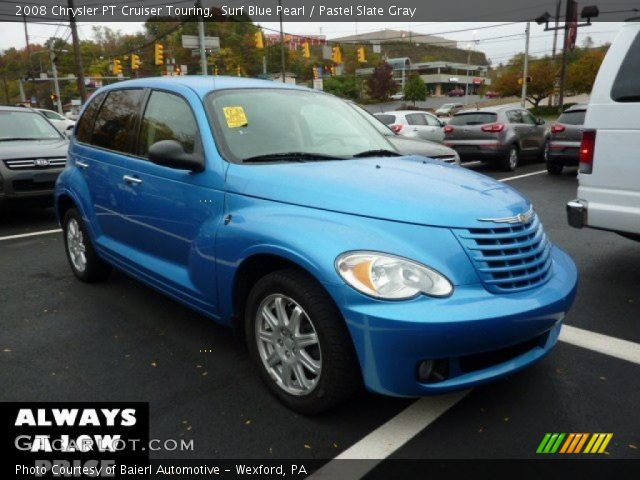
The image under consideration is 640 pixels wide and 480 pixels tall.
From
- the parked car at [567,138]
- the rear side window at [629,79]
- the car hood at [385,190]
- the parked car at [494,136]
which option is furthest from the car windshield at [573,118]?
the car hood at [385,190]

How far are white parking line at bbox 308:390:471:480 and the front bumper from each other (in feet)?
1.01

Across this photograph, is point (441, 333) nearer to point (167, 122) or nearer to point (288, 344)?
point (288, 344)

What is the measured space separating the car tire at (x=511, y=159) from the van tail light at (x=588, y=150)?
932 centimetres

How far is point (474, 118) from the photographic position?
14359 millimetres

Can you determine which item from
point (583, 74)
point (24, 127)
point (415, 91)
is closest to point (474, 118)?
point (24, 127)

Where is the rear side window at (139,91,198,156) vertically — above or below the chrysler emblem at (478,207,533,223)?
above

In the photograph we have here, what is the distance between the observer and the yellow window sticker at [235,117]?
3471mm

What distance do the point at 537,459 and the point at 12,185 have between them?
7580 mm

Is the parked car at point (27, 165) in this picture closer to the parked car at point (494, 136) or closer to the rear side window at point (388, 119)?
the rear side window at point (388, 119)

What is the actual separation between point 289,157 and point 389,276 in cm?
125

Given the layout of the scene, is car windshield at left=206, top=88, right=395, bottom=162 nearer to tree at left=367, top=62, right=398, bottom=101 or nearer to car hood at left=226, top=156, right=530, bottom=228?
car hood at left=226, top=156, right=530, bottom=228

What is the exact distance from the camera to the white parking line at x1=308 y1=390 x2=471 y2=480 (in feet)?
8.11

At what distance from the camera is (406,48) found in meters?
155

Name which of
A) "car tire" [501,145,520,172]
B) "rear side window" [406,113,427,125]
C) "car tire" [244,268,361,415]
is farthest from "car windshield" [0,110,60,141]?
"car tire" [501,145,520,172]
